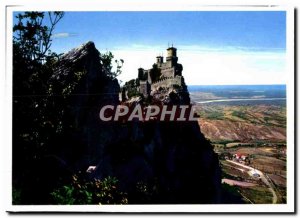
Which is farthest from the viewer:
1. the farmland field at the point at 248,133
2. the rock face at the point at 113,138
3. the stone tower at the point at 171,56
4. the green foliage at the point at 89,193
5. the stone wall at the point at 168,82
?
the stone wall at the point at 168,82

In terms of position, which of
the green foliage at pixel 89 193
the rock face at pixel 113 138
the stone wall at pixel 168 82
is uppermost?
the stone wall at pixel 168 82

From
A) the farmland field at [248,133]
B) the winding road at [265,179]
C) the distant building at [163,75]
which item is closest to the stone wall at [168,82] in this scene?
the distant building at [163,75]

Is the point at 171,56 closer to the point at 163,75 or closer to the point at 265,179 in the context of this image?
the point at 163,75

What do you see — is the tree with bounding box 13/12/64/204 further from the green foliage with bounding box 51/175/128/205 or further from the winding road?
the winding road

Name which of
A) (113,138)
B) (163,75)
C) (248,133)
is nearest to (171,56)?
(163,75)

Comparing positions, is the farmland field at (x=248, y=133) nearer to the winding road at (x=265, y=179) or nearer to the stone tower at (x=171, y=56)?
the winding road at (x=265, y=179)

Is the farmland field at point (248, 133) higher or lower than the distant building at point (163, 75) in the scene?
lower

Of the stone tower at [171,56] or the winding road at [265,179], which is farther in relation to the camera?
the stone tower at [171,56]
